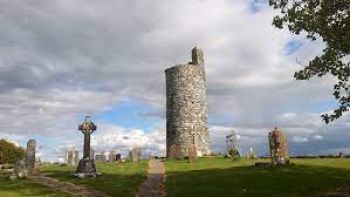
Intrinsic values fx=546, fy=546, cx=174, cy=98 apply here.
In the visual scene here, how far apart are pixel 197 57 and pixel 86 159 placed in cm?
3368

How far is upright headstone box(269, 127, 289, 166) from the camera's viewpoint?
1414 inches

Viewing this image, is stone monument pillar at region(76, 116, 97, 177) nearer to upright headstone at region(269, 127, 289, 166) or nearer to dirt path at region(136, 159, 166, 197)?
dirt path at region(136, 159, 166, 197)

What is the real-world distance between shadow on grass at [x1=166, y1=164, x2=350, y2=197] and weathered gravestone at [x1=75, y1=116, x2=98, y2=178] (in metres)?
6.09

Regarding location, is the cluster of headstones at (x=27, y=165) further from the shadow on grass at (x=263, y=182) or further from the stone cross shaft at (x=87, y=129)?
the shadow on grass at (x=263, y=182)

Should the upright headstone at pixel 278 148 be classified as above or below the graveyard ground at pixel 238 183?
above

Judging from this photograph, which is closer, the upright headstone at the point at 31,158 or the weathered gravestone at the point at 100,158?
the upright headstone at the point at 31,158

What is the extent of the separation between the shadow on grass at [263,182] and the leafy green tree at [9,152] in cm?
5514

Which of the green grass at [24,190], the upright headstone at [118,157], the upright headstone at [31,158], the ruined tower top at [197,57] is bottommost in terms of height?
the green grass at [24,190]

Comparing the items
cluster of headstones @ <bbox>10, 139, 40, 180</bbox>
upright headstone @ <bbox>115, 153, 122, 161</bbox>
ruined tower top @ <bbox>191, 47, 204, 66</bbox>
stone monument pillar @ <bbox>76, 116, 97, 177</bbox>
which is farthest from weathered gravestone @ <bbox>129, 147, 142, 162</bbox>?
stone monument pillar @ <bbox>76, 116, 97, 177</bbox>

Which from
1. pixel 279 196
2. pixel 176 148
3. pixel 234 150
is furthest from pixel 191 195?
pixel 176 148

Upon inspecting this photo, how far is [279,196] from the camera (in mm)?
23859

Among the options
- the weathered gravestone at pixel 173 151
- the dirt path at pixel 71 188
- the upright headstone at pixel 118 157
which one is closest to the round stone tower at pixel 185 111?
the weathered gravestone at pixel 173 151

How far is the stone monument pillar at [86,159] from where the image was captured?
37.1 meters

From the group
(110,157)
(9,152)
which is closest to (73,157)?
(110,157)
